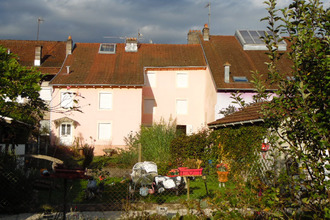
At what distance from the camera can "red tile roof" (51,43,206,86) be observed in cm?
2742

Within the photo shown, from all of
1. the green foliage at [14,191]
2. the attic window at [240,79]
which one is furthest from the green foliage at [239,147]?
the attic window at [240,79]

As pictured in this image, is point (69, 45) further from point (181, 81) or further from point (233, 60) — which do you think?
point (233, 60)

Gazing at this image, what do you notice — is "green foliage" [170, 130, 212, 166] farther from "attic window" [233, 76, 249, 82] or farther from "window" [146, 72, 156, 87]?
"window" [146, 72, 156, 87]

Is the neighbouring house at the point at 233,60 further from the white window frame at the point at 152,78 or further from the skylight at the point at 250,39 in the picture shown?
the white window frame at the point at 152,78

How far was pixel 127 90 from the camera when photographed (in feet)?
90.6

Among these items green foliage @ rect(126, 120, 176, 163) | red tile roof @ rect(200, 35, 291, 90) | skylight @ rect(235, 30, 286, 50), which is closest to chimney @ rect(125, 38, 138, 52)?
red tile roof @ rect(200, 35, 291, 90)

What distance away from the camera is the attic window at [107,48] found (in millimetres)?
31391

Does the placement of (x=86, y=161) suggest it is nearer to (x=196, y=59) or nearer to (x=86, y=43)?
(x=196, y=59)

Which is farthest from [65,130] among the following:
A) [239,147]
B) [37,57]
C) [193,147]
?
[239,147]

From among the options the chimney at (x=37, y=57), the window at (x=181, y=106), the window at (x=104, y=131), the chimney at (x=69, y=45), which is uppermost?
the chimney at (x=69, y=45)

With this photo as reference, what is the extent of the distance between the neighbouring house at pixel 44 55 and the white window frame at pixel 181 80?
9627 millimetres

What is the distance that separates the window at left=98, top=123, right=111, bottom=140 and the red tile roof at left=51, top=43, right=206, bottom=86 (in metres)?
3.31

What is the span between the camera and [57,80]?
26766mm

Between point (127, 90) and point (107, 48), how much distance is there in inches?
247
